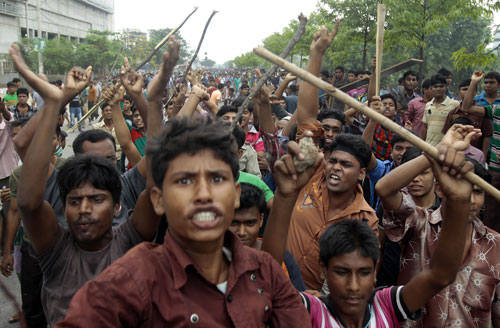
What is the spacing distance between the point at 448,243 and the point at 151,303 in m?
1.42

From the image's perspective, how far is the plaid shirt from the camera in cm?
497

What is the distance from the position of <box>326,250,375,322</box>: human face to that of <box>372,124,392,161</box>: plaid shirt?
2.90m

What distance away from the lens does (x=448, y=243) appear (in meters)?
2.05

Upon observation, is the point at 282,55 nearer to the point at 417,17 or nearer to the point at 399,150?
the point at 399,150

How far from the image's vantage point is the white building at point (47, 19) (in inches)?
1592

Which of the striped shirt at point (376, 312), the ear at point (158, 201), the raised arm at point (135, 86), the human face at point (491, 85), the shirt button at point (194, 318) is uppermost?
the human face at point (491, 85)

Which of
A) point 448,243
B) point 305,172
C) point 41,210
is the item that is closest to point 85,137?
point 41,210

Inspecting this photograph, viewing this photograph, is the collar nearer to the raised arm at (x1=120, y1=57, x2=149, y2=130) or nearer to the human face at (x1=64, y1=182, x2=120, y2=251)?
the human face at (x1=64, y1=182, x2=120, y2=251)

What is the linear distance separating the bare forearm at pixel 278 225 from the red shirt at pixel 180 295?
0.43m

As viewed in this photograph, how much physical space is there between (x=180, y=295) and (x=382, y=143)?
410cm

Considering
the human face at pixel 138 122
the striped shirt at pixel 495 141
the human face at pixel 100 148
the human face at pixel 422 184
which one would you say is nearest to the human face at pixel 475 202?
the human face at pixel 422 184

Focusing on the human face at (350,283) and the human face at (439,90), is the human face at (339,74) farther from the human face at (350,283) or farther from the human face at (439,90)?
the human face at (350,283)

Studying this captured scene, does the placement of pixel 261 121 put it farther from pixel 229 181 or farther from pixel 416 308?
pixel 229 181

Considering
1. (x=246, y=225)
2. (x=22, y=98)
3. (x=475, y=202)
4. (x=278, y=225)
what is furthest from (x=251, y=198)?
(x=22, y=98)
